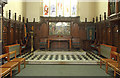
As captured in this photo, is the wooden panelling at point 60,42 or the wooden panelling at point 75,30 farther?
the wooden panelling at point 75,30

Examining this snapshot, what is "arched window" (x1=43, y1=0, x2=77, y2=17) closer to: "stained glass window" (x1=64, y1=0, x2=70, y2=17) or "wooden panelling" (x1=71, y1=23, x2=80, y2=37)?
"stained glass window" (x1=64, y1=0, x2=70, y2=17)

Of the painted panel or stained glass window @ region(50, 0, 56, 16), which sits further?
stained glass window @ region(50, 0, 56, 16)

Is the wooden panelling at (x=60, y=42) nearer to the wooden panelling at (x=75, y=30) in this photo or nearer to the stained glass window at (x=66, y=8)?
the wooden panelling at (x=75, y=30)

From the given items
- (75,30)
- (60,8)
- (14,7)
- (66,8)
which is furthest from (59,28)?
(14,7)

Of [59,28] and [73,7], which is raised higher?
[73,7]

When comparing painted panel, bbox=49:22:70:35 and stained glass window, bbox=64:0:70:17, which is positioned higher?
stained glass window, bbox=64:0:70:17

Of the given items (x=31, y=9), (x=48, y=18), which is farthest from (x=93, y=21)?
(x=31, y=9)

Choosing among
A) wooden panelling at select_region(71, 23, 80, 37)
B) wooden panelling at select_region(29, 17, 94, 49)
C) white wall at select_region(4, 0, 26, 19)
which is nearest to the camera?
white wall at select_region(4, 0, 26, 19)

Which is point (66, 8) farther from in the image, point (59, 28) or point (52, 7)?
point (59, 28)

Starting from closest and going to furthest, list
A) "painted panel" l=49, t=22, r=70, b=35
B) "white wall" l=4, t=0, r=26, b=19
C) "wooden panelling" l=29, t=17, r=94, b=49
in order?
"white wall" l=4, t=0, r=26, b=19 → "painted panel" l=49, t=22, r=70, b=35 → "wooden panelling" l=29, t=17, r=94, b=49

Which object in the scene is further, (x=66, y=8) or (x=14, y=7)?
(x=66, y=8)

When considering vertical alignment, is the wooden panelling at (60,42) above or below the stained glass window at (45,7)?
below

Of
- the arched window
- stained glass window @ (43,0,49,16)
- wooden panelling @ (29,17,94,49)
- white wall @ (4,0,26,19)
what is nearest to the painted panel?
wooden panelling @ (29,17,94,49)

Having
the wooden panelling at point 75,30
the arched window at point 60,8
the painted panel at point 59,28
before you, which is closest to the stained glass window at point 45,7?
the arched window at point 60,8
